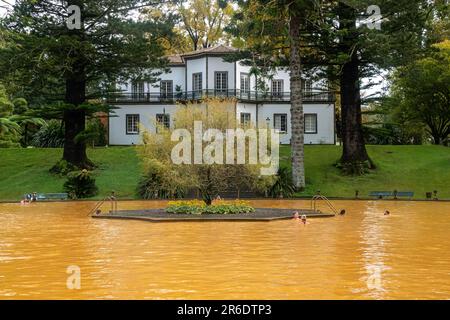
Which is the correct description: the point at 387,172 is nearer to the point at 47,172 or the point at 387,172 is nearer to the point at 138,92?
the point at 47,172

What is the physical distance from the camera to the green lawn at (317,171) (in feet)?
122

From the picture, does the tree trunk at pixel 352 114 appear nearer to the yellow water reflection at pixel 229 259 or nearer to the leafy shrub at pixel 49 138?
the yellow water reflection at pixel 229 259

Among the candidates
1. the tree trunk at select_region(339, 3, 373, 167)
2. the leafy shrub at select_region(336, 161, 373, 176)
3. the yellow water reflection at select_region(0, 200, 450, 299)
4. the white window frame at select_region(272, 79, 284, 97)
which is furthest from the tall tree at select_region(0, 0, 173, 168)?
the white window frame at select_region(272, 79, 284, 97)

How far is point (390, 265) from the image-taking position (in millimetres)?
12844

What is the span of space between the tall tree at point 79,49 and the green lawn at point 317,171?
2.80 meters

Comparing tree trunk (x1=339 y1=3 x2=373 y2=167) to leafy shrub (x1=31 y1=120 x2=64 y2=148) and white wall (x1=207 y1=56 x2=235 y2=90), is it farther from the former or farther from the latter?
leafy shrub (x1=31 y1=120 x2=64 y2=148)

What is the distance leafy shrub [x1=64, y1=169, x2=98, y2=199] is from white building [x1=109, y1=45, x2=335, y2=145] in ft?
64.0

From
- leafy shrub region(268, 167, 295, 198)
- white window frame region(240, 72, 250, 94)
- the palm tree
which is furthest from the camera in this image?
white window frame region(240, 72, 250, 94)

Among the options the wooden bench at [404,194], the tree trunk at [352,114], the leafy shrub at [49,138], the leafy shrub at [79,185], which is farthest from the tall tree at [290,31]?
the leafy shrub at [49,138]

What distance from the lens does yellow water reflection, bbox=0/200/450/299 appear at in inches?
405

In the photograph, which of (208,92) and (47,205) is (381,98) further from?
(47,205)

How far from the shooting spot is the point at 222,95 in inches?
2157

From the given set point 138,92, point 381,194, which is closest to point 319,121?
point 138,92

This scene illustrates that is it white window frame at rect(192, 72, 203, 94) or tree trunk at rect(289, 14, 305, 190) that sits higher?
white window frame at rect(192, 72, 203, 94)
